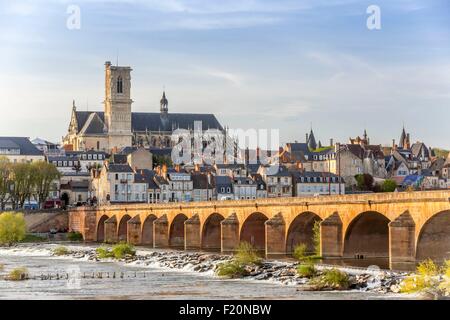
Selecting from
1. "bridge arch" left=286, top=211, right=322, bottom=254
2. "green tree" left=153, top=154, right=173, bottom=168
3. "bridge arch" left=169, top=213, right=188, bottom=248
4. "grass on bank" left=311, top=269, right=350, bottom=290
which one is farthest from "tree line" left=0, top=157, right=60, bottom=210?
"grass on bank" left=311, top=269, right=350, bottom=290

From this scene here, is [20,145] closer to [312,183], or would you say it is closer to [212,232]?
[312,183]

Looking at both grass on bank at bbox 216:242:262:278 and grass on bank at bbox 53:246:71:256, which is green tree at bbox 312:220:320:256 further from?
grass on bank at bbox 53:246:71:256

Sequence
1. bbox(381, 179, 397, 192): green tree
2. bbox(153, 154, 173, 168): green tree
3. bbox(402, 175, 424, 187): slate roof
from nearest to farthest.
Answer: bbox(381, 179, 397, 192): green tree, bbox(402, 175, 424, 187): slate roof, bbox(153, 154, 173, 168): green tree

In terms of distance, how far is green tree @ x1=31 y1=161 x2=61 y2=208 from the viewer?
152m

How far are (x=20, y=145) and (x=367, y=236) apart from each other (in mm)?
119599

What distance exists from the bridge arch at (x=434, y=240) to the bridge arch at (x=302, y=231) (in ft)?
50.9

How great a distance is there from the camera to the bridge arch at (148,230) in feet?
357

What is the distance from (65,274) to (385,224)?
65.6ft

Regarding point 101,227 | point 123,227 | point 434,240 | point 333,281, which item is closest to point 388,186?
point 101,227

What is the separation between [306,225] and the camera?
263 ft

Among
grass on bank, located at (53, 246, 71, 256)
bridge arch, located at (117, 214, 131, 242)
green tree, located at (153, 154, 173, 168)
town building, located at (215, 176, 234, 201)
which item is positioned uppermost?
green tree, located at (153, 154, 173, 168)

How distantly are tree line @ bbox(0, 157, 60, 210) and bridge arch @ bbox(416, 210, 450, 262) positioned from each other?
94.9 m
